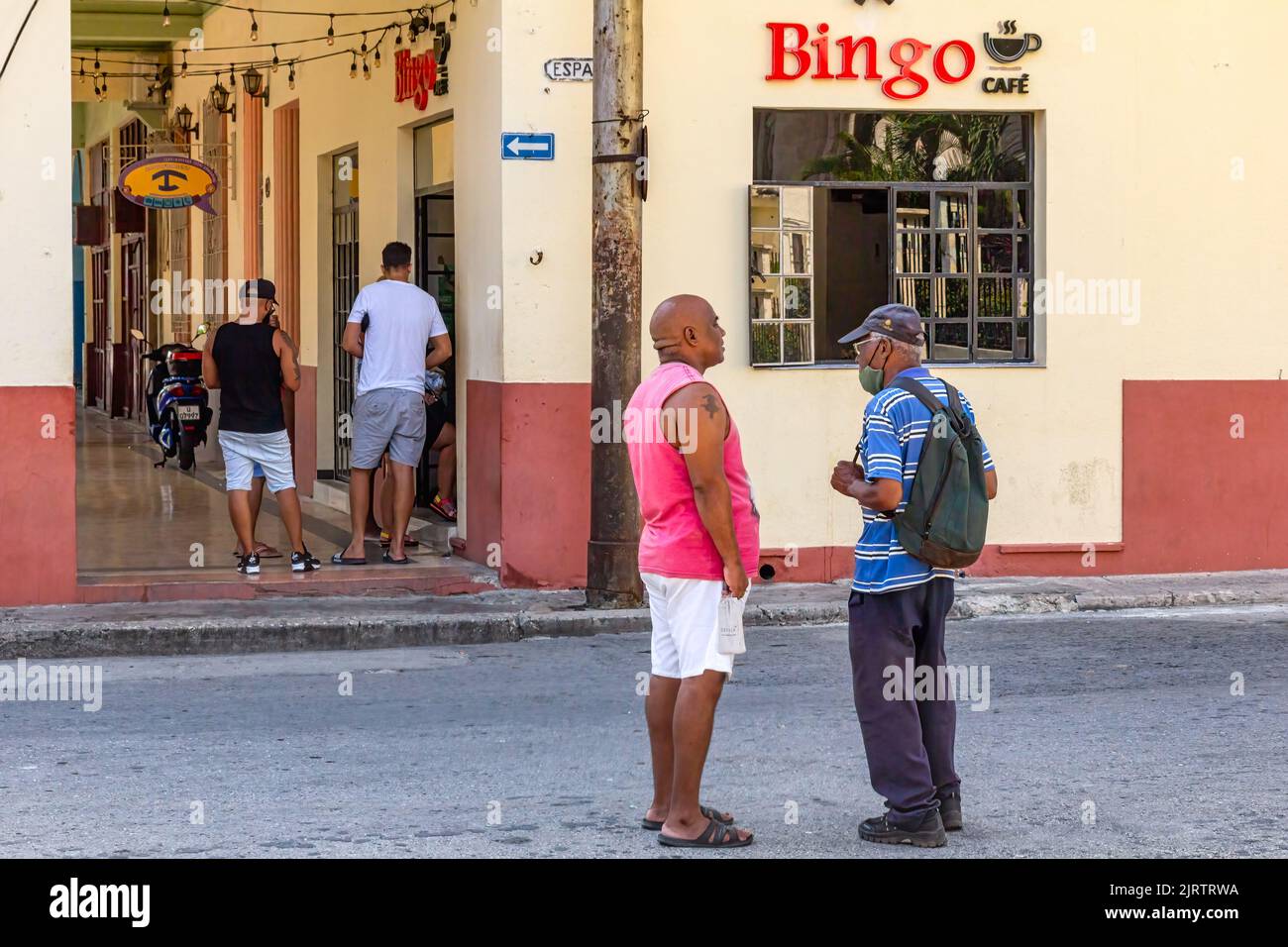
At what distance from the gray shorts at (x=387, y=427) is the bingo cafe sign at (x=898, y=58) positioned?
10.2ft

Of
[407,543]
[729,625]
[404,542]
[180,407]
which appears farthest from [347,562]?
[180,407]

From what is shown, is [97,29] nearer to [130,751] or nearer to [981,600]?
[981,600]

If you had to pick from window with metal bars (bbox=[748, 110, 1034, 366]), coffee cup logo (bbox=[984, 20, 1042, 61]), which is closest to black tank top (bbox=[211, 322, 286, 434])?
window with metal bars (bbox=[748, 110, 1034, 366])

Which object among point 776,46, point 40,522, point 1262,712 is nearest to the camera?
point 1262,712

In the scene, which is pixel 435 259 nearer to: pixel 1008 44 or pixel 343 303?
pixel 343 303

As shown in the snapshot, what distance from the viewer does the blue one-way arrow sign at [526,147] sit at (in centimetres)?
1164

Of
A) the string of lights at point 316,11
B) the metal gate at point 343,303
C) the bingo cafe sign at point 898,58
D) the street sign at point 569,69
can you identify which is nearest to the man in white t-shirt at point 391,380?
the street sign at point 569,69

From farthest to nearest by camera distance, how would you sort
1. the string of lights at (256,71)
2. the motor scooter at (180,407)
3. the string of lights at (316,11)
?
1. the motor scooter at (180,407)
2. the string of lights at (256,71)
3. the string of lights at (316,11)

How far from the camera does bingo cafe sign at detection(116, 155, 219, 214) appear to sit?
17.9 m

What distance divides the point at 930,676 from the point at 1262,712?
2.69m

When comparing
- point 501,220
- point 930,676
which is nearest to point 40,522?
point 501,220

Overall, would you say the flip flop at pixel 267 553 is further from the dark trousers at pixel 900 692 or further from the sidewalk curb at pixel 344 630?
the dark trousers at pixel 900 692

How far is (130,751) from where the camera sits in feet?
25.1

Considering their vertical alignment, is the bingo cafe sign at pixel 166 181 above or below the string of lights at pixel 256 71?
below
